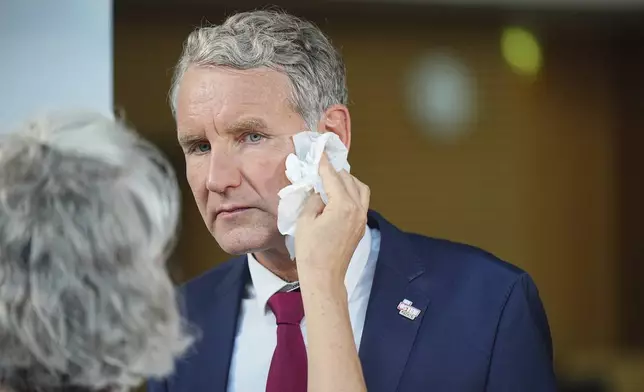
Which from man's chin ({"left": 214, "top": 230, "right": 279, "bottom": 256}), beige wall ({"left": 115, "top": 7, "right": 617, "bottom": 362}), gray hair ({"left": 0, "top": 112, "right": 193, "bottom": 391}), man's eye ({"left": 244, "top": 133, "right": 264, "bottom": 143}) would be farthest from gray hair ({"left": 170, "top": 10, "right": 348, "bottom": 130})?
beige wall ({"left": 115, "top": 7, "right": 617, "bottom": 362})

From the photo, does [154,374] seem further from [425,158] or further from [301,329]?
[425,158]

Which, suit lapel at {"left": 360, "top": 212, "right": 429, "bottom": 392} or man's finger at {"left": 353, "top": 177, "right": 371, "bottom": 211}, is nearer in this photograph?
man's finger at {"left": 353, "top": 177, "right": 371, "bottom": 211}

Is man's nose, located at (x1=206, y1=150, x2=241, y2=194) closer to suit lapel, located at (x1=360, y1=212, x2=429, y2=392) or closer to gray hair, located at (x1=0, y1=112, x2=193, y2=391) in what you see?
suit lapel, located at (x1=360, y1=212, x2=429, y2=392)

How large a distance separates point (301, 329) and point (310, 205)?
1.30 feet

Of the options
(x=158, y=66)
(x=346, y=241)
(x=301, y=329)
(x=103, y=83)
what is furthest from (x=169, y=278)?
(x=158, y=66)

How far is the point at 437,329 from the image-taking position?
205cm

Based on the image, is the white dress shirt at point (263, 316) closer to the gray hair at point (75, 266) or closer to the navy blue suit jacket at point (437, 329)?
the navy blue suit jacket at point (437, 329)

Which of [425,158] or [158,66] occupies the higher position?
[158,66]

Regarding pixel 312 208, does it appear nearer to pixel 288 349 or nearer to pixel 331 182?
pixel 331 182

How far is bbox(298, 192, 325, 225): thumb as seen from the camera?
1.79m

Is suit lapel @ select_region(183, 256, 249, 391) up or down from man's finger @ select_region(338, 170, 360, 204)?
down

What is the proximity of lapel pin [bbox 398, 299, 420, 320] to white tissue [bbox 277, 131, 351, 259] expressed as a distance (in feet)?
0.85

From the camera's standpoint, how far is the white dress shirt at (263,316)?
2.10m

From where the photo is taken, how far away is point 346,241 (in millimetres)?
1760
